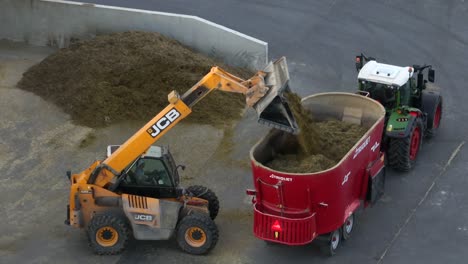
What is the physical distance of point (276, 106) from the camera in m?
15.4

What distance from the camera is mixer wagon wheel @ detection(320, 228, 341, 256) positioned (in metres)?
16.4

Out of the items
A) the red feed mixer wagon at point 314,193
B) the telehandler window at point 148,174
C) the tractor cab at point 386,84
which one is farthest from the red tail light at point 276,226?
the tractor cab at point 386,84

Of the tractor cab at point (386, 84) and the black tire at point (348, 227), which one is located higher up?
the tractor cab at point (386, 84)

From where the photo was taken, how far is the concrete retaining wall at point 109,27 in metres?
24.2

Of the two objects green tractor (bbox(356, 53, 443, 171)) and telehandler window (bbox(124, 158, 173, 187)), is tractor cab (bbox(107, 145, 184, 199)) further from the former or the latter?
green tractor (bbox(356, 53, 443, 171))

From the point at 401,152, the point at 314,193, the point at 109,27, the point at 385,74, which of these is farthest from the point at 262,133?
the point at 109,27

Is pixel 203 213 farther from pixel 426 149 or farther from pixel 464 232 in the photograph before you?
pixel 426 149

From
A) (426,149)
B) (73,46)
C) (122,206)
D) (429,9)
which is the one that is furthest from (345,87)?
(122,206)

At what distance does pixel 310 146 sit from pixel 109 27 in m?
11.0

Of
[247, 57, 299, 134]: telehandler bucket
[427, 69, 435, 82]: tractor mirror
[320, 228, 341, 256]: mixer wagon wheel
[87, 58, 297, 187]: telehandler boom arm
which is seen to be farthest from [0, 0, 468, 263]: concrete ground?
[247, 57, 299, 134]: telehandler bucket

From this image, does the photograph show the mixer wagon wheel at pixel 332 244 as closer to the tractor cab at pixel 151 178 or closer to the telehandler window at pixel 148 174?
the tractor cab at pixel 151 178

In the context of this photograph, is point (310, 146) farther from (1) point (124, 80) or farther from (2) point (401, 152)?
(1) point (124, 80)

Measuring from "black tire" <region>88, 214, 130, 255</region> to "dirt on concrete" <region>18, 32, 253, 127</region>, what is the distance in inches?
229

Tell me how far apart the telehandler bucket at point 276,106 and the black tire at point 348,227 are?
257cm
